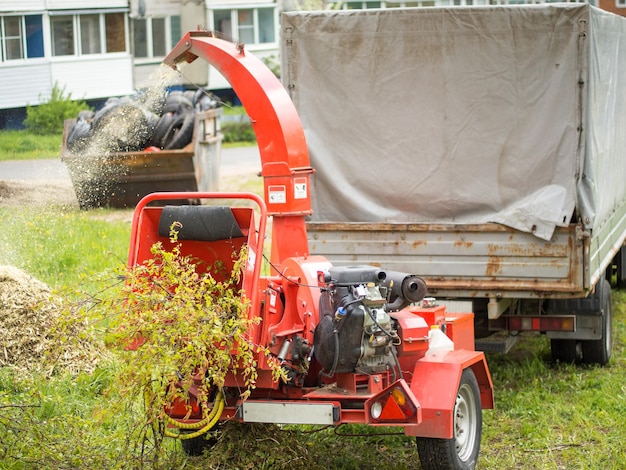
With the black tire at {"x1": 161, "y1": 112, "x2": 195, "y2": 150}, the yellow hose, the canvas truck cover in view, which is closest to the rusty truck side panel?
the canvas truck cover

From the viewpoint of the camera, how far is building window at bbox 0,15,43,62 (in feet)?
52.4

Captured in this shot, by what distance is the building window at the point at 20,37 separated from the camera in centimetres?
1598

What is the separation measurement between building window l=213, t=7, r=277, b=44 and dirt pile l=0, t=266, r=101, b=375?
Result: 30698mm

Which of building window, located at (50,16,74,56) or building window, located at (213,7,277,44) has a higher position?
building window, located at (213,7,277,44)

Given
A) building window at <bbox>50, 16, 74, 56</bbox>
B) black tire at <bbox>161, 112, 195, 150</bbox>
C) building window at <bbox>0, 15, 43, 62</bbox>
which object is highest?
building window at <bbox>50, 16, 74, 56</bbox>

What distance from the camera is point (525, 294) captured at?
805 centimetres

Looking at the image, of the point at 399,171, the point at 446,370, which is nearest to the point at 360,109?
the point at 399,171

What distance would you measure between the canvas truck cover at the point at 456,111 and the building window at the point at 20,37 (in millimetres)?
7604

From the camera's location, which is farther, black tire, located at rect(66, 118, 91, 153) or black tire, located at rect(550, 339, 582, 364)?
black tire, located at rect(66, 118, 91, 153)

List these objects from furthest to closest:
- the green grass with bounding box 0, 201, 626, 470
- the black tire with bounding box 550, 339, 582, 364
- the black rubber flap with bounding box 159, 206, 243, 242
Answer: the black tire with bounding box 550, 339, 582, 364, the green grass with bounding box 0, 201, 626, 470, the black rubber flap with bounding box 159, 206, 243, 242

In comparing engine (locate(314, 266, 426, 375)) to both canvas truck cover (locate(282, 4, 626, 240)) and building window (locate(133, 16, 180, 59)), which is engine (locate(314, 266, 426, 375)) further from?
building window (locate(133, 16, 180, 59))

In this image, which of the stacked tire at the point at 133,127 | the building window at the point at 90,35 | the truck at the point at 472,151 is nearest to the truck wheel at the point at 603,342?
the truck at the point at 472,151

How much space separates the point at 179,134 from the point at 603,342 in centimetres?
998

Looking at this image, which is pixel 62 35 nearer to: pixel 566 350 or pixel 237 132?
pixel 237 132
